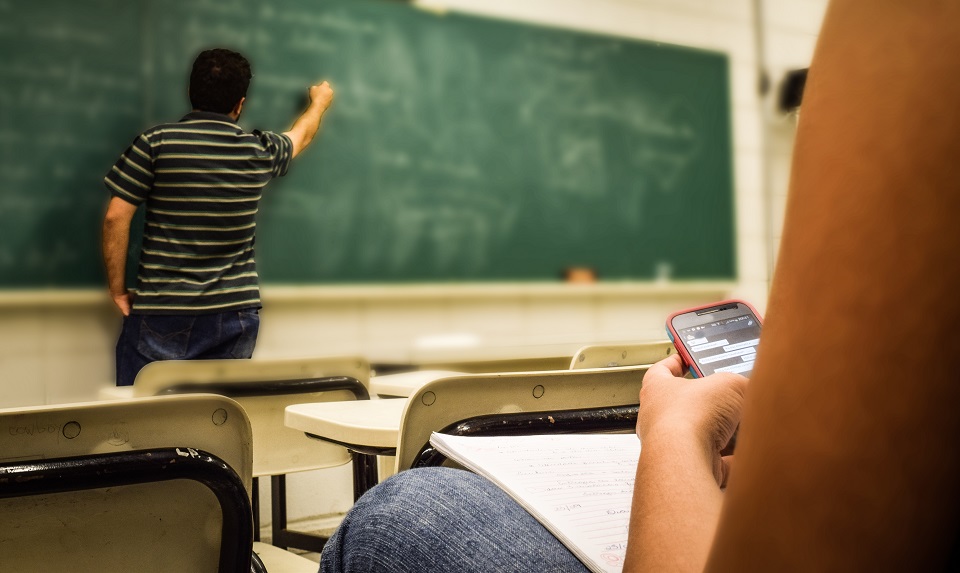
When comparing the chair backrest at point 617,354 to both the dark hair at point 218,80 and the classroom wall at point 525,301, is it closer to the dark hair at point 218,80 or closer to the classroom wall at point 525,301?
the classroom wall at point 525,301

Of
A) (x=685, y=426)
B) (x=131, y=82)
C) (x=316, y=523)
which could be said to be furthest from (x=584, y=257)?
(x=685, y=426)

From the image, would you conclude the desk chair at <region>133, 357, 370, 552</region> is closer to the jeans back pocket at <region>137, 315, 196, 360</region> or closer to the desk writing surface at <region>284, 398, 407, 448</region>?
the desk writing surface at <region>284, 398, 407, 448</region>

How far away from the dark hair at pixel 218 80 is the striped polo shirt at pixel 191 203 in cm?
8

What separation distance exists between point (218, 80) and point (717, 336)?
233 centimetres

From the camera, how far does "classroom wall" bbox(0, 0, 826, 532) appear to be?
9.48ft

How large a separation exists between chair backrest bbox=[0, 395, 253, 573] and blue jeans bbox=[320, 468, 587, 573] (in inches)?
15.6

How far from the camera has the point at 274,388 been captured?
174 centimetres

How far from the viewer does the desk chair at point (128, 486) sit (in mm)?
817

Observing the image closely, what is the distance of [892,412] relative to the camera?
25 centimetres

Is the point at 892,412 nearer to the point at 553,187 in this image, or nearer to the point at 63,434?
the point at 63,434

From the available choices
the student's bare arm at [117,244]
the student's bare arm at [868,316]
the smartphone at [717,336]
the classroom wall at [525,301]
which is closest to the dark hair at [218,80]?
the student's bare arm at [117,244]

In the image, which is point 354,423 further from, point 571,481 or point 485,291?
point 485,291

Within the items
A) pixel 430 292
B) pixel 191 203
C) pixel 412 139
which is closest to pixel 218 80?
pixel 191 203

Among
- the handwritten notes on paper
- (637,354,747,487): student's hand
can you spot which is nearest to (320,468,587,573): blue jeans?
the handwritten notes on paper
